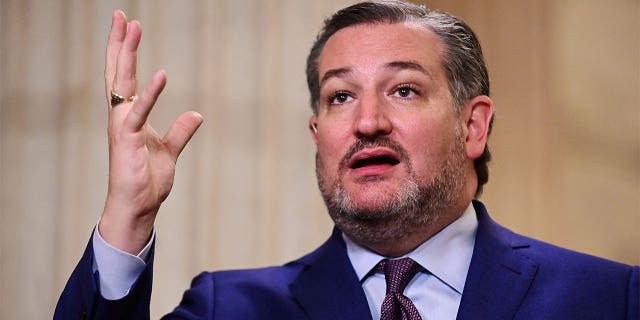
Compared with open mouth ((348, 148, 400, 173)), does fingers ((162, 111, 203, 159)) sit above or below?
above

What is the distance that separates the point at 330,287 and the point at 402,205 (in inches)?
9.7

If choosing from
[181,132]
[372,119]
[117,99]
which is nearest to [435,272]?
[372,119]

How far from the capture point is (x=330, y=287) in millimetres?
1765

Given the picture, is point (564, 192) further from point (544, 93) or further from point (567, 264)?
point (567, 264)

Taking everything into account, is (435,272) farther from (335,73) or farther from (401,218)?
(335,73)

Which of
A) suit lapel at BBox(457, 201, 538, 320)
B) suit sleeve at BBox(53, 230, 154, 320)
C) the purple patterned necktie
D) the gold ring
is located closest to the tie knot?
the purple patterned necktie

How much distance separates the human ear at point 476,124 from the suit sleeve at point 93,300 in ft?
2.69

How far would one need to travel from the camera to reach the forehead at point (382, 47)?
1788 mm

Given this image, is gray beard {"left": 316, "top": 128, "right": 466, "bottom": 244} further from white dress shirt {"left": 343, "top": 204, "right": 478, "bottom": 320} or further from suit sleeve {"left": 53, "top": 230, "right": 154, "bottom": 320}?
suit sleeve {"left": 53, "top": 230, "right": 154, "bottom": 320}

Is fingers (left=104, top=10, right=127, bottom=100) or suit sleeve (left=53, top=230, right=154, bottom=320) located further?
fingers (left=104, top=10, right=127, bottom=100)

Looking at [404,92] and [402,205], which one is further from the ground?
[404,92]

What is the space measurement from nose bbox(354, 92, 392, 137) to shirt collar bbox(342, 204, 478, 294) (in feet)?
0.93

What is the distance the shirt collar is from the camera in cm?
174

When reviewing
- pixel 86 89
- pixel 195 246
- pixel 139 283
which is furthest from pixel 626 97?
pixel 139 283
